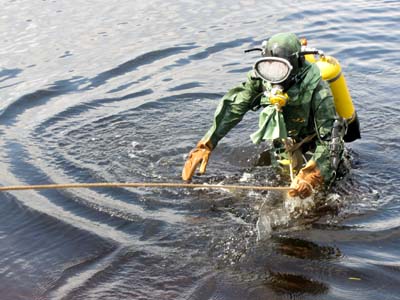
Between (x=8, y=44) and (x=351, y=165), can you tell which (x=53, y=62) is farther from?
(x=351, y=165)

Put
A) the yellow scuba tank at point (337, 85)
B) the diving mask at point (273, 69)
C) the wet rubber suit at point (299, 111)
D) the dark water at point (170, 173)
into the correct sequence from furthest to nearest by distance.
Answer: the yellow scuba tank at point (337, 85) < the wet rubber suit at point (299, 111) < the diving mask at point (273, 69) < the dark water at point (170, 173)

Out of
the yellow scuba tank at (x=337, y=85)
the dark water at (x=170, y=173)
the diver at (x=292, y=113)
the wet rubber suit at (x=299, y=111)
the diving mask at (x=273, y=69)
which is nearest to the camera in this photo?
the dark water at (x=170, y=173)

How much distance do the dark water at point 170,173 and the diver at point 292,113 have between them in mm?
479

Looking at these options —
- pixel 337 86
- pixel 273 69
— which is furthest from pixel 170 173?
pixel 273 69

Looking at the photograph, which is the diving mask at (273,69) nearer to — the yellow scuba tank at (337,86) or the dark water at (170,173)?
the yellow scuba tank at (337,86)

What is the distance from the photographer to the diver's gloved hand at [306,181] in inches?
170

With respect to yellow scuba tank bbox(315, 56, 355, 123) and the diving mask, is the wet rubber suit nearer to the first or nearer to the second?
the diving mask

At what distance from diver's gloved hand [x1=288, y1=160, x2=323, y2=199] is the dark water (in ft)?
1.37

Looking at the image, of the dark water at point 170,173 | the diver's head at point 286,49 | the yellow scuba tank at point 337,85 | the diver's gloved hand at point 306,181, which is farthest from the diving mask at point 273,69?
the dark water at point 170,173

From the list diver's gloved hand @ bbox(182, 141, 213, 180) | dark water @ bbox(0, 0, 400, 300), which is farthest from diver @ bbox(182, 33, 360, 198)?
dark water @ bbox(0, 0, 400, 300)

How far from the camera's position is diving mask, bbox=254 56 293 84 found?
14.1 feet

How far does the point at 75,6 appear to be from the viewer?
42.1 feet

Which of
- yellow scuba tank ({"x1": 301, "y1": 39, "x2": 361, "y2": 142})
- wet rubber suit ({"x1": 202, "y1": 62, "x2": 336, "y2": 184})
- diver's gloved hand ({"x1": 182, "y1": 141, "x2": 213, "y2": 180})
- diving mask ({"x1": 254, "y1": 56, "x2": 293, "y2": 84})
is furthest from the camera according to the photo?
yellow scuba tank ({"x1": 301, "y1": 39, "x2": 361, "y2": 142})

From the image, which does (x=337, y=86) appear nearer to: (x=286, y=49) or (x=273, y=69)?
(x=286, y=49)
